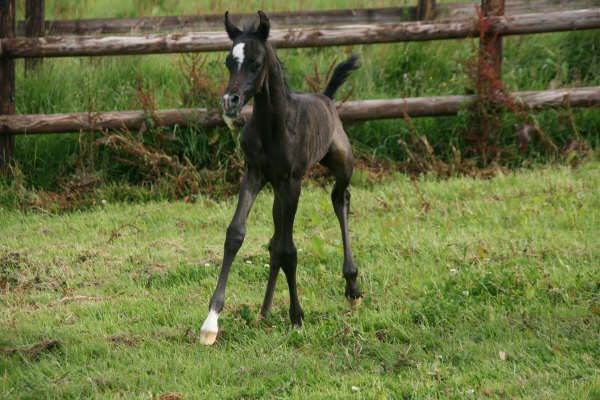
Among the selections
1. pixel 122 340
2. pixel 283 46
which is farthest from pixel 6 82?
pixel 122 340

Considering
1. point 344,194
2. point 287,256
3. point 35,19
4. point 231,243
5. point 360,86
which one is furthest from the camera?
point 35,19

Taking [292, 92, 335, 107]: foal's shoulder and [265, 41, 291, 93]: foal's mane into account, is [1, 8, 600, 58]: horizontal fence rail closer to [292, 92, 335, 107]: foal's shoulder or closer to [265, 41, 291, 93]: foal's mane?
[292, 92, 335, 107]: foal's shoulder

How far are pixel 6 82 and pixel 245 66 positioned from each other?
511cm

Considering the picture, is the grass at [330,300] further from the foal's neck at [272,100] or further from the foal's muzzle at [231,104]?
the foal's muzzle at [231,104]

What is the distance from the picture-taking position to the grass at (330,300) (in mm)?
4777

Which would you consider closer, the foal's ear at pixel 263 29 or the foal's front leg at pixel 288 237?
the foal's ear at pixel 263 29

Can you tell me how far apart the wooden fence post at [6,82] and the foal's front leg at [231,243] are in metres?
4.65

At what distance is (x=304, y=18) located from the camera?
12.3 m

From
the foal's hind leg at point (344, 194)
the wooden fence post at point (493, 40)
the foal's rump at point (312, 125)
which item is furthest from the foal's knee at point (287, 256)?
the wooden fence post at point (493, 40)

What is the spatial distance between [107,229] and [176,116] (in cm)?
171

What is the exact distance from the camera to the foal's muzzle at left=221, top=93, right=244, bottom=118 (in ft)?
15.6

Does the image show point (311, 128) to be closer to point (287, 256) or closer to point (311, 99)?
point (311, 99)

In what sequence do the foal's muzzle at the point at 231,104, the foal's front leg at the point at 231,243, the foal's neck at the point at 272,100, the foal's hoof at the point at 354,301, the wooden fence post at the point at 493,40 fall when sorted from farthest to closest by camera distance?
the wooden fence post at the point at 493,40
the foal's hoof at the point at 354,301
the foal's neck at the point at 272,100
the foal's front leg at the point at 231,243
the foal's muzzle at the point at 231,104

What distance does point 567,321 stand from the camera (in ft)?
17.6
